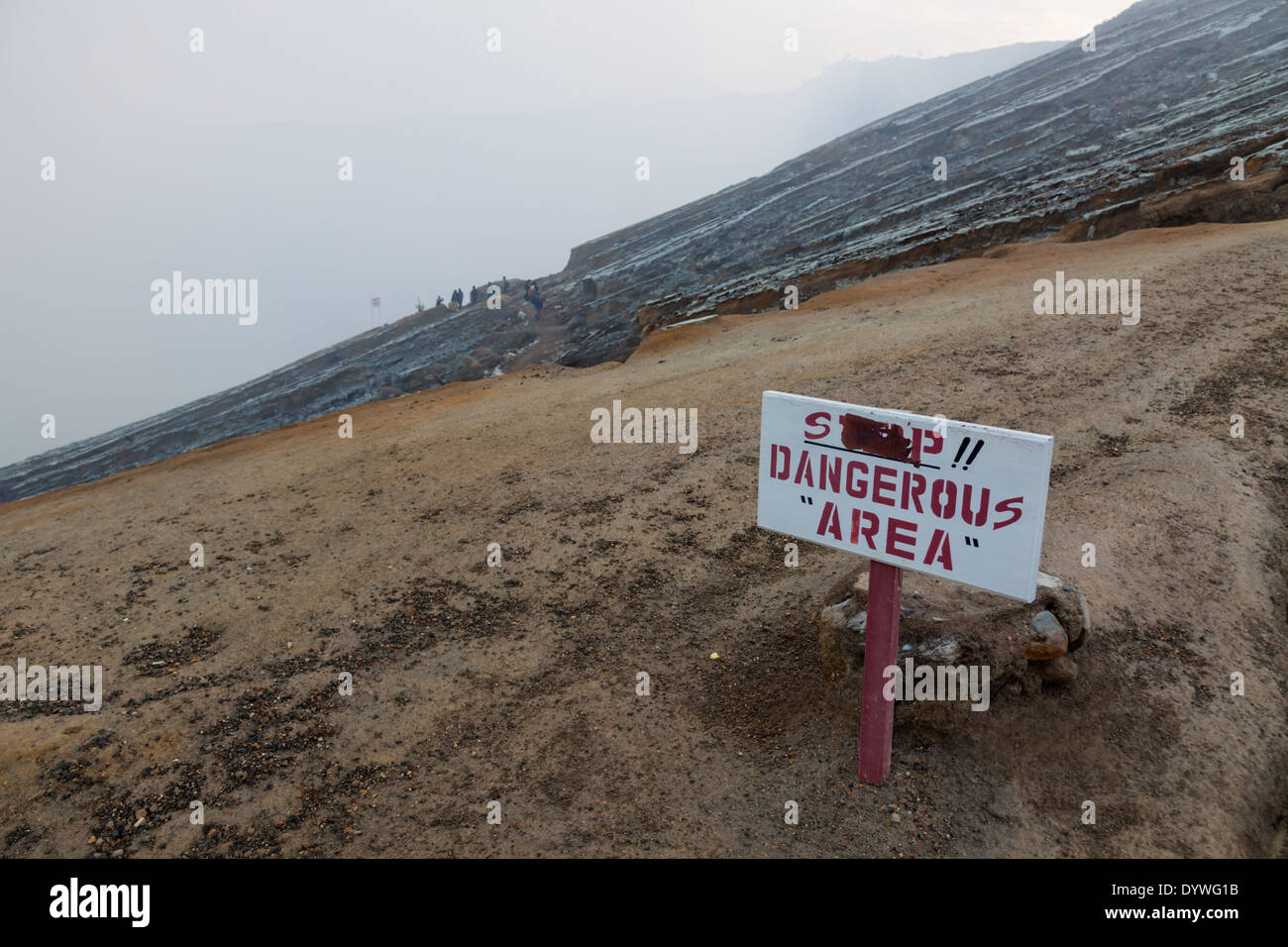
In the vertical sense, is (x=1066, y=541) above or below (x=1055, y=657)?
above

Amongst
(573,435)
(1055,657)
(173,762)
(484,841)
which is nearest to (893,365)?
(573,435)

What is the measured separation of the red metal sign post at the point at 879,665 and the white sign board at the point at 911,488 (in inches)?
8.8

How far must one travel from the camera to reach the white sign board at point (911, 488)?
469cm

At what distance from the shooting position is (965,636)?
6309 millimetres

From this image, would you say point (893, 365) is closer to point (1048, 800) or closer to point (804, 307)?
point (804, 307)

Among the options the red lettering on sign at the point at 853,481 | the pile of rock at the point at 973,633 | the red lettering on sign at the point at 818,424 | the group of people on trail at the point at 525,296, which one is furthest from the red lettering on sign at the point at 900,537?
the group of people on trail at the point at 525,296

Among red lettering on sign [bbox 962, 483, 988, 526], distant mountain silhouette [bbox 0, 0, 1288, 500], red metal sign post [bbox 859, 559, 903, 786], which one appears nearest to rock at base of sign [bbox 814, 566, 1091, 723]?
red metal sign post [bbox 859, 559, 903, 786]

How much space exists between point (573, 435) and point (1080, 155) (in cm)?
2865

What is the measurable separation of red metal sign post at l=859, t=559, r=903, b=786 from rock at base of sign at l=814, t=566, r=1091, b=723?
22.2 inches

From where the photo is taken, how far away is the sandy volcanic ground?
5859mm

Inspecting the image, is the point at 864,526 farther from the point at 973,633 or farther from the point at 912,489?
the point at 973,633

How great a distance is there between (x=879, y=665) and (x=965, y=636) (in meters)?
1.25

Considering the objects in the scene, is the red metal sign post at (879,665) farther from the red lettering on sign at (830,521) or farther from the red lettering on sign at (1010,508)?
the red lettering on sign at (1010,508)

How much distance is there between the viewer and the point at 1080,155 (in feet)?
105
